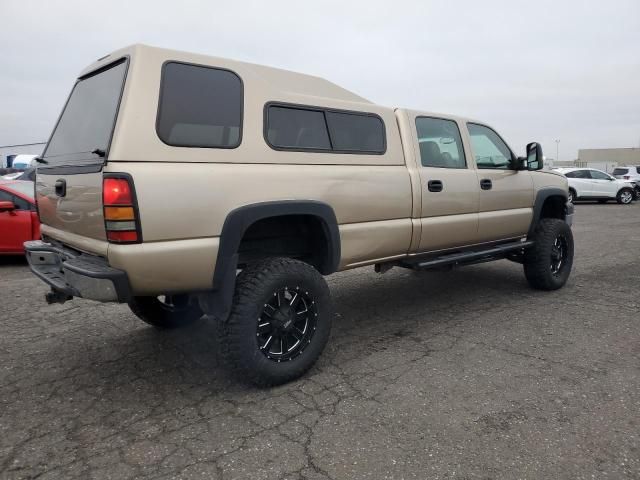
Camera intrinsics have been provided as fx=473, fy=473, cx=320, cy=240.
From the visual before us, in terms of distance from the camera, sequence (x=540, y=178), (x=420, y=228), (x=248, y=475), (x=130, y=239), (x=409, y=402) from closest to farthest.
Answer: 1. (x=248, y=475)
2. (x=130, y=239)
3. (x=409, y=402)
4. (x=420, y=228)
5. (x=540, y=178)

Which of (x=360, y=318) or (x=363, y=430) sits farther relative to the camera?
(x=360, y=318)

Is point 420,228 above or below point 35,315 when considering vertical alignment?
above

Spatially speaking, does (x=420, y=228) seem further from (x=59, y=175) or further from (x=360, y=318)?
(x=59, y=175)

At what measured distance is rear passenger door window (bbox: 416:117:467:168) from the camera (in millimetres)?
4152

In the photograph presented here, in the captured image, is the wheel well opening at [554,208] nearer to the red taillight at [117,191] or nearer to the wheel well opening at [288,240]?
the wheel well opening at [288,240]

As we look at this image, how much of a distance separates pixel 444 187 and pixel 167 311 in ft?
8.66

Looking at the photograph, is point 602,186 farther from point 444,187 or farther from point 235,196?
point 235,196

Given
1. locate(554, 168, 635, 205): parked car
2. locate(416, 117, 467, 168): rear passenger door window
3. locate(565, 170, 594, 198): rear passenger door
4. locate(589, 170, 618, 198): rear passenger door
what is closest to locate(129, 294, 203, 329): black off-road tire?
locate(416, 117, 467, 168): rear passenger door window

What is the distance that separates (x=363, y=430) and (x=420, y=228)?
1.89 m

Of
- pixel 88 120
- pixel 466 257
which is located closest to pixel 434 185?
pixel 466 257

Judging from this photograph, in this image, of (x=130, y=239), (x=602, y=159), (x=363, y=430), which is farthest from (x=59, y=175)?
(x=602, y=159)

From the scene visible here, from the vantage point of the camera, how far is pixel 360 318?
455 centimetres

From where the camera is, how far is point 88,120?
3127 millimetres

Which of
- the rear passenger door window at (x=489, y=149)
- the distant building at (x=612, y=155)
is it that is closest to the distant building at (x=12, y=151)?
the rear passenger door window at (x=489, y=149)
